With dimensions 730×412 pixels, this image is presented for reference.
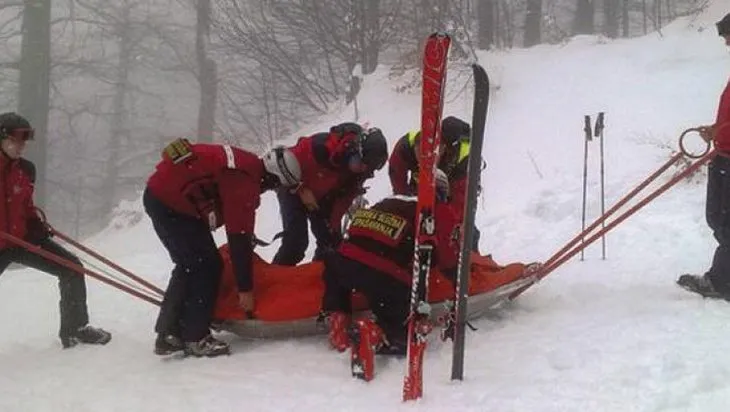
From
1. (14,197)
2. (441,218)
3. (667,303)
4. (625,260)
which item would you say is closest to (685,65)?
(625,260)

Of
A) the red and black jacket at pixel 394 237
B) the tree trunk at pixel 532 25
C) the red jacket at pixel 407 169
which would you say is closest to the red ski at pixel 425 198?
the red and black jacket at pixel 394 237

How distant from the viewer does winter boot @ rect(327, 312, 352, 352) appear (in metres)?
4.40

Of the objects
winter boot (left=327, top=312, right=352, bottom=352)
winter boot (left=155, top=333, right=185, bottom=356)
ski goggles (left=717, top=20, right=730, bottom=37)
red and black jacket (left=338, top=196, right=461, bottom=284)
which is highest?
ski goggles (left=717, top=20, right=730, bottom=37)

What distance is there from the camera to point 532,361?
12.6ft

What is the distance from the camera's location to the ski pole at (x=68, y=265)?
16.3 ft

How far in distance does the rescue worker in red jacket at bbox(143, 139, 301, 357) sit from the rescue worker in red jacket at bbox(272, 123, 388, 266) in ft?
0.82

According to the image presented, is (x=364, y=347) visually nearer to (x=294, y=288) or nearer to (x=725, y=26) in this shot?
(x=294, y=288)

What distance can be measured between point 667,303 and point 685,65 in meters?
8.59

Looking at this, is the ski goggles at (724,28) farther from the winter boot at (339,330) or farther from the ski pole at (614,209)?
the winter boot at (339,330)

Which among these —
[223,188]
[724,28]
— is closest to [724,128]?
[724,28]

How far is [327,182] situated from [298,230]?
60cm

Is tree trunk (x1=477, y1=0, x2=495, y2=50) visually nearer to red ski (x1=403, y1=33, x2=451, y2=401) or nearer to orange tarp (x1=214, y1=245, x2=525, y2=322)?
orange tarp (x1=214, y1=245, x2=525, y2=322)

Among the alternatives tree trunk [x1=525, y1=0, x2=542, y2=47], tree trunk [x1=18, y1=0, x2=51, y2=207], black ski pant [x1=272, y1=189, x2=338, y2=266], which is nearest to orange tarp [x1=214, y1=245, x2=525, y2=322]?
black ski pant [x1=272, y1=189, x2=338, y2=266]

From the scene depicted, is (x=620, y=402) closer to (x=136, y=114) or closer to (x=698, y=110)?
(x=698, y=110)
